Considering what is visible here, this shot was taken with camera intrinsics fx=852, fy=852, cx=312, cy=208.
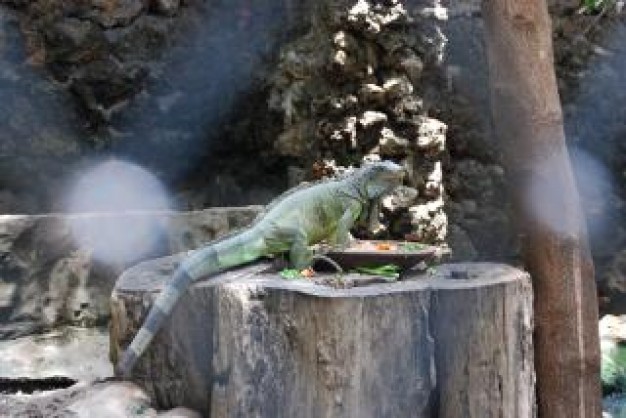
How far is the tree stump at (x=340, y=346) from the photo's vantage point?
3031 mm

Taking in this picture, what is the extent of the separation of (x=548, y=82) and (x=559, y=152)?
331 mm

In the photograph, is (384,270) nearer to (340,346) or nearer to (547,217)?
(340,346)

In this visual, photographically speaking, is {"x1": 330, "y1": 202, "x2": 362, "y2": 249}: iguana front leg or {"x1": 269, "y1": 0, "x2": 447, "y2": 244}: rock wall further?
{"x1": 269, "y1": 0, "x2": 447, "y2": 244}: rock wall

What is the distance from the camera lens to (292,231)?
347 cm

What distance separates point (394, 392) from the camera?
10.2ft

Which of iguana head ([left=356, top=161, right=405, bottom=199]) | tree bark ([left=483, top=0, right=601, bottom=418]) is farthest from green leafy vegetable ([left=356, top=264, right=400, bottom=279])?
tree bark ([left=483, top=0, right=601, bottom=418])

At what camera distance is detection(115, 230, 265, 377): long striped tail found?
3.20 m

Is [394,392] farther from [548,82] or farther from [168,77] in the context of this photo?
[168,77]

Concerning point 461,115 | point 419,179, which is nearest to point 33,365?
point 419,179

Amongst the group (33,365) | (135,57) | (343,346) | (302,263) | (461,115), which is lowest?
(33,365)

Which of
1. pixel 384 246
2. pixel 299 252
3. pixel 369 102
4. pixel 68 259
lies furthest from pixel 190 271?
pixel 369 102

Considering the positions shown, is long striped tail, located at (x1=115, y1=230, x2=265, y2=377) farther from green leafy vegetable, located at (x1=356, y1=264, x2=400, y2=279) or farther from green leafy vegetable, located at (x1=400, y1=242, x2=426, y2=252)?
green leafy vegetable, located at (x1=400, y1=242, x2=426, y2=252)

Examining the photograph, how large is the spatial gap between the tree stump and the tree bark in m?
0.52

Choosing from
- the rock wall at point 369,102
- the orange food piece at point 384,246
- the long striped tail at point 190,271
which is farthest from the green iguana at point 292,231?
the rock wall at point 369,102
